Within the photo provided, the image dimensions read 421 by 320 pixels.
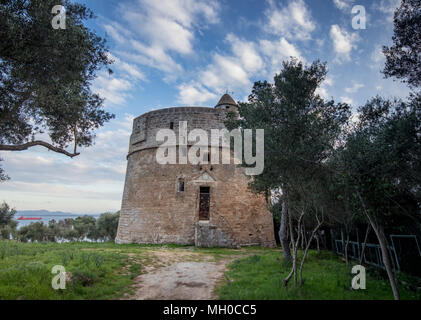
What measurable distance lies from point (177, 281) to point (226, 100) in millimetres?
17822

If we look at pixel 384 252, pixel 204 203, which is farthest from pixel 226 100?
pixel 384 252

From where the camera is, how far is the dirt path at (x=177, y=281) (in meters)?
5.86

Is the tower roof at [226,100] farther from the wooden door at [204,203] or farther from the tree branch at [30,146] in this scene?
the tree branch at [30,146]

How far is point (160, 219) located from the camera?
57.9 feet

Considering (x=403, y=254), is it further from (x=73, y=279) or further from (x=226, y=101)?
(x=226, y=101)

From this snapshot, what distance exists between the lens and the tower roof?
2169cm

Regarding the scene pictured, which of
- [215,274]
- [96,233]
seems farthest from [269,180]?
[96,233]

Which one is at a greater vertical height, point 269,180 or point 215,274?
point 269,180

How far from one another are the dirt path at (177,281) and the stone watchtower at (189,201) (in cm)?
699

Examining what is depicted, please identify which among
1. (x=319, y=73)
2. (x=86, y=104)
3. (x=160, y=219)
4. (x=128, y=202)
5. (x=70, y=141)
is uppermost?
(x=319, y=73)
